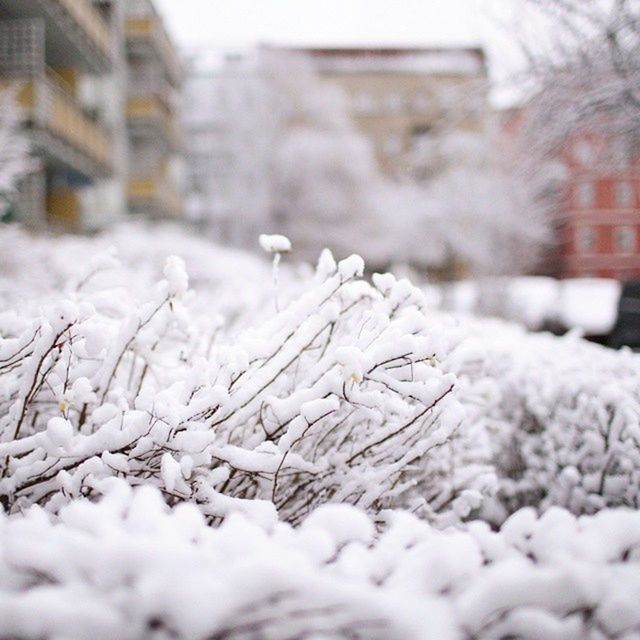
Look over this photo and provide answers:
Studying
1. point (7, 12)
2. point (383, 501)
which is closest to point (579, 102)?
point (383, 501)

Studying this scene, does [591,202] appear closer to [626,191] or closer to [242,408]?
[626,191]

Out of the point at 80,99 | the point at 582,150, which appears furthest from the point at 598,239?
the point at 582,150

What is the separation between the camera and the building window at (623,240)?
3095cm

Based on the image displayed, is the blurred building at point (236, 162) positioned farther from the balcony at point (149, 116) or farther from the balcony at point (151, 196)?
the balcony at point (149, 116)

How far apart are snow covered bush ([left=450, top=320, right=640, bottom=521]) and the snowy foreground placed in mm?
13

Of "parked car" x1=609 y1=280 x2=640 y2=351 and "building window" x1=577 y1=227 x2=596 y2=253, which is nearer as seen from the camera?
"parked car" x1=609 y1=280 x2=640 y2=351

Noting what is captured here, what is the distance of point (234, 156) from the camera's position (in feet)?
90.3

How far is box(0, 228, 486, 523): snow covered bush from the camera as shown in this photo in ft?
5.64

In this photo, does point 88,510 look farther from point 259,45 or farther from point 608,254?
point 608,254

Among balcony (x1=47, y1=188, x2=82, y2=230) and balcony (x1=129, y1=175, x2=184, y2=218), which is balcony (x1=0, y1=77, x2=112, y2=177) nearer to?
balcony (x1=47, y1=188, x2=82, y2=230)

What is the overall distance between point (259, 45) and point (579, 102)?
27.9 meters

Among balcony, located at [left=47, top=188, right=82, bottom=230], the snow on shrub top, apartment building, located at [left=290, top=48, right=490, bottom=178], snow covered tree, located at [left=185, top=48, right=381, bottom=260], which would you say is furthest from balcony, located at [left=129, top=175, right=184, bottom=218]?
the snow on shrub top

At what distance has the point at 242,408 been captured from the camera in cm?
197

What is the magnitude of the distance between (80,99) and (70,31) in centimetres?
352
